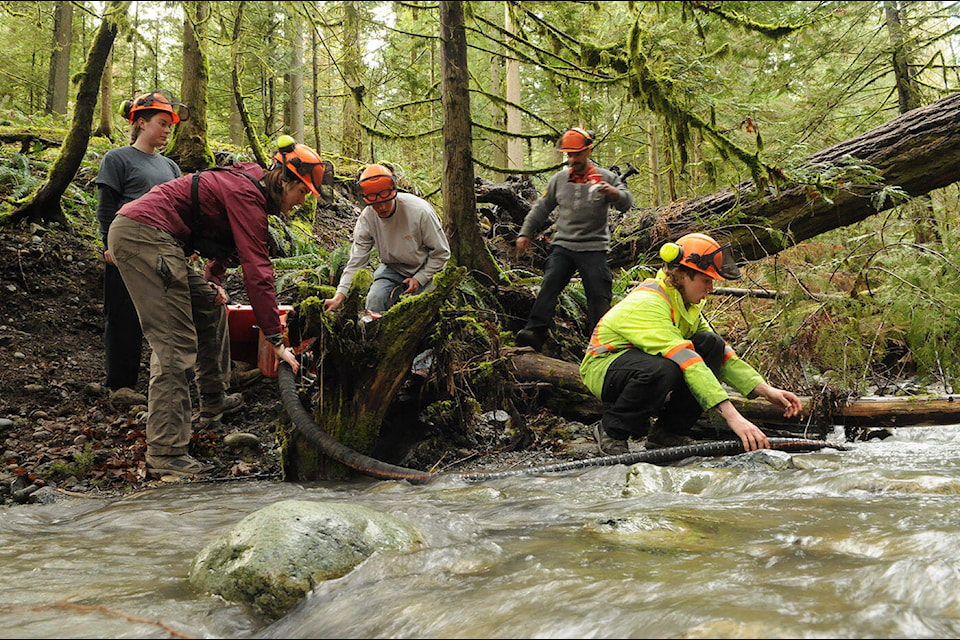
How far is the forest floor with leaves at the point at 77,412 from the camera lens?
515cm

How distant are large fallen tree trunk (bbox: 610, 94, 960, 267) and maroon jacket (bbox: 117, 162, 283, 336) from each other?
17.2 ft

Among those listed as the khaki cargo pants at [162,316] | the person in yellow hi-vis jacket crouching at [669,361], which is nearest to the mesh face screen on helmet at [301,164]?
the khaki cargo pants at [162,316]

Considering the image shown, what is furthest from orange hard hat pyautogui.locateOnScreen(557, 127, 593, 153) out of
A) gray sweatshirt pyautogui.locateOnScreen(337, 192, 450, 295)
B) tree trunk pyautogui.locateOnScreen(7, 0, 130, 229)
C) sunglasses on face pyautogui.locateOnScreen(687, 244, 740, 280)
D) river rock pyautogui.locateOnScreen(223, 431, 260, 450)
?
tree trunk pyautogui.locateOnScreen(7, 0, 130, 229)

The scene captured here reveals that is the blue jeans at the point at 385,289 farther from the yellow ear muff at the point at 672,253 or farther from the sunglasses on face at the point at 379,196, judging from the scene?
the yellow ear muff at the point at 672,253

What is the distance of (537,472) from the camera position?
5000 millimetres

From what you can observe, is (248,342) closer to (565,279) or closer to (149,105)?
(149,105)

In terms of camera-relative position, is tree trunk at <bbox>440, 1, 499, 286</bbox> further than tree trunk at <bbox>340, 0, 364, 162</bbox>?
Yes

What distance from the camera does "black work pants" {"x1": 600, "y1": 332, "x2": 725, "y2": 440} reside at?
5098 millimetres

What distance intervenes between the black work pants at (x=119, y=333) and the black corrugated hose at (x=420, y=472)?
6.64 feet

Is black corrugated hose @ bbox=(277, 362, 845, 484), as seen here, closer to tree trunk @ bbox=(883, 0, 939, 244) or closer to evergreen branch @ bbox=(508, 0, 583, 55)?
evergreen branch @ bbox=(508, 0, 583, 55)

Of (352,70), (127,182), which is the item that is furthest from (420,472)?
(352,70)

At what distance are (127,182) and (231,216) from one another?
1615 millimetres

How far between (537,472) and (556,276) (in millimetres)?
2784

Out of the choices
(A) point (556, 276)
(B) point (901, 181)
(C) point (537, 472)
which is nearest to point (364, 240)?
(A) point (556, 276)
